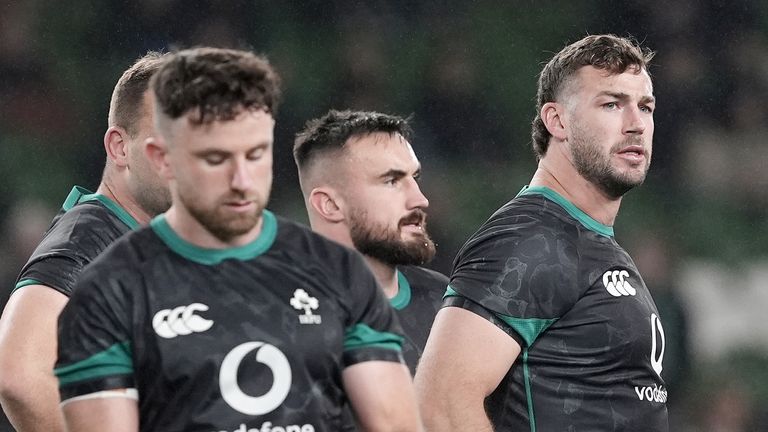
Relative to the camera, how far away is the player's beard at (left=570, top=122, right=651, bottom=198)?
399 centimetres

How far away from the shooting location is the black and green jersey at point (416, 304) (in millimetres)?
3949

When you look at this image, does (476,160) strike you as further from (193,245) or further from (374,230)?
(193,245)

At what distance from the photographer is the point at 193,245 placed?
272 cm

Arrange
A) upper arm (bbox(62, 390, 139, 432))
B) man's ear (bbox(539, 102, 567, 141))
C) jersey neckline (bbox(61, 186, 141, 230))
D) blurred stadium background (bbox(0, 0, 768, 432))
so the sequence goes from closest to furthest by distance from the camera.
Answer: upper arm (bbox(62, 390, 139, 432)) → jersey neckline (bbox(61, 186, 141, 230)) → man's ear (bbox(539, 102, 567, 141)) → blurred stadium background (bbox(0, 0, 768, 432))

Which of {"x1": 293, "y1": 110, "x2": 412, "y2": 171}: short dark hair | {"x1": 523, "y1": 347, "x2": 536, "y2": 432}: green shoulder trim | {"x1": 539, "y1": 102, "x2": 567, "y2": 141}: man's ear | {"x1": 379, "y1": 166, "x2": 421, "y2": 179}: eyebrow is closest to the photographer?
{"x1": 523, "y1": 347, "x2": 536, "y2": 432}: green shoulder trim

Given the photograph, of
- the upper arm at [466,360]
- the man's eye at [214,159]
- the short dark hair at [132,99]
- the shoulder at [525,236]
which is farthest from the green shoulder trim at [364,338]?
the short dark hair at [132,99]

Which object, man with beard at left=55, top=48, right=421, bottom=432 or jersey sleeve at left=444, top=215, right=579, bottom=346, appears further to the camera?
jersey sleeve at left=444, top=215, right=579, bottom=346

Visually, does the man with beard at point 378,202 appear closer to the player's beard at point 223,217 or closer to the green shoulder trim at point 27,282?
the green shoulder trim at point 27,282

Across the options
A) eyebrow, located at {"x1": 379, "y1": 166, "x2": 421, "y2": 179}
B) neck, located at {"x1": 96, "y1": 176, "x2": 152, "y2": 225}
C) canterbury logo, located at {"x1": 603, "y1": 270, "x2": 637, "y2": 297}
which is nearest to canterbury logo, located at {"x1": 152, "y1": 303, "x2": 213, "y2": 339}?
neck, located at {"x1": 96, "y1": 176, "x2": 152, "y2": 225}

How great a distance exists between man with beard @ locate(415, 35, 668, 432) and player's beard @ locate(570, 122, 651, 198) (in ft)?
0.40

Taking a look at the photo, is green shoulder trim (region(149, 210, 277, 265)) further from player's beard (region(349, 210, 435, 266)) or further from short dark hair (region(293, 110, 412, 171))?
short dark hair (region(293, 110, 412, 171))

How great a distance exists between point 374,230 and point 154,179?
2.36 ft

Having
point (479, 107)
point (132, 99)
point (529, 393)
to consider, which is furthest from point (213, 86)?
point (479, 107)

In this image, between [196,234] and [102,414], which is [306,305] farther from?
[102,414]
